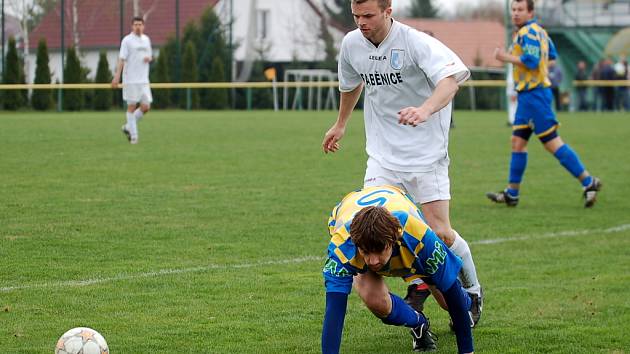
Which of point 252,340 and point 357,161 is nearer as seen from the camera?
point 252,340

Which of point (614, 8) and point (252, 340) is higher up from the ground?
point (614, 8)

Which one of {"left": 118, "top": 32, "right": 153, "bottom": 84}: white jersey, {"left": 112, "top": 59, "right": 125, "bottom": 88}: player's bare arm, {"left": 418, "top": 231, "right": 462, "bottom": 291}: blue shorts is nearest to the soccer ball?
{"left": 418, "top": 231, "right": 462, "bottom": 291}: blue shorts

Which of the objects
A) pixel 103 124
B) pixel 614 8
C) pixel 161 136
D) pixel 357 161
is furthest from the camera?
pixel 614 8

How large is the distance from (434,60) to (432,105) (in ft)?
1.36

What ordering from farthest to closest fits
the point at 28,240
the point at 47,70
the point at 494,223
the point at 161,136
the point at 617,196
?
the point at 47,70
the point at 161,136
the point at 617,196
the point at 494,223
the point at 28,240

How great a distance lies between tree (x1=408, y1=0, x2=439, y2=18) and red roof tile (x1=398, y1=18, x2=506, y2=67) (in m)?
4.43

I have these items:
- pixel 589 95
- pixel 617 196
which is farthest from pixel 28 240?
pixel 589 95

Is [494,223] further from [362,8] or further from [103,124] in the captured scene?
[103,124]

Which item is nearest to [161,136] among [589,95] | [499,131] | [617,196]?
[499,131]

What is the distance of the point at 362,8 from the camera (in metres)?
5.55

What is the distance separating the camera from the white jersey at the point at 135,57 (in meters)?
20.0

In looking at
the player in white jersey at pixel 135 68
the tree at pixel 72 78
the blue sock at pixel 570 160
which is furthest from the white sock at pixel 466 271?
the tree at pixel 72 78

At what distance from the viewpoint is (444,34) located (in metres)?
59.4

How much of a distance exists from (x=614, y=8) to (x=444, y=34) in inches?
691
